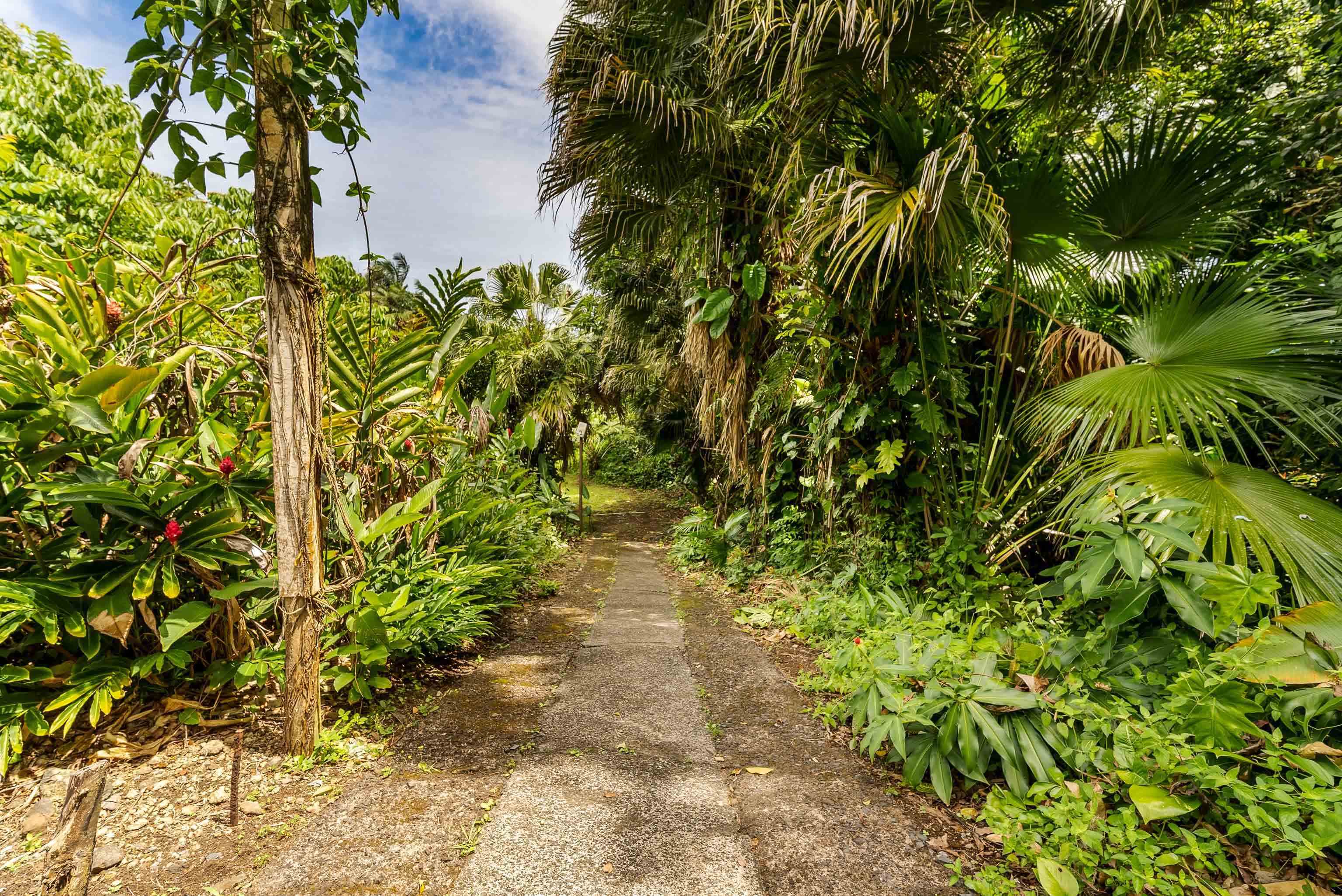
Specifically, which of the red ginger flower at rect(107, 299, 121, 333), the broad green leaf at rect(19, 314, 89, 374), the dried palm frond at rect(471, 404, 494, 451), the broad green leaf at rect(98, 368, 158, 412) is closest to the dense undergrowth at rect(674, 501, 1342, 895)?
the broad green leaf at rect(98, 368, 158, 412)

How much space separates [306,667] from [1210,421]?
11.1 feet

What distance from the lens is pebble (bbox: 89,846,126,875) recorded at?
1.42 meters

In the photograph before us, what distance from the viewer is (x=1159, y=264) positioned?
2795 millimetres

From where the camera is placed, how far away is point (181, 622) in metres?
1.88

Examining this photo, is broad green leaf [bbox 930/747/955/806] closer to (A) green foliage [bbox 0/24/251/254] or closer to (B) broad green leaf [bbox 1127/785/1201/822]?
(B) broad green leaf [bbox 1127/785/1201/822]

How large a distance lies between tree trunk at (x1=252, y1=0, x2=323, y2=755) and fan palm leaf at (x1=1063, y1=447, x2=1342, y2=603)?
281 cm

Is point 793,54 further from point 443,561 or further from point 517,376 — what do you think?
point 517,376

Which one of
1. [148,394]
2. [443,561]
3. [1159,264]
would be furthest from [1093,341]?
[148,394]

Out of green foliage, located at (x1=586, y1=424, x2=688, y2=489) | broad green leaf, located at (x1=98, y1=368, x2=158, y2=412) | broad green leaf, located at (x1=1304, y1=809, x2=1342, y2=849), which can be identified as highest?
broad green leaf, located at (x1=98, y1=368, x2=158, y2=412)

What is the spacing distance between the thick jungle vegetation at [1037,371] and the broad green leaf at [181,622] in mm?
2396

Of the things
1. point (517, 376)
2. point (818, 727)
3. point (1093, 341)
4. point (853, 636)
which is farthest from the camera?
point (517, 376)

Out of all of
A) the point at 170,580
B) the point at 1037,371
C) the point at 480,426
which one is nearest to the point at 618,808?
the point at 170,580

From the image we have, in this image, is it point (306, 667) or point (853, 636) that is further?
point (853, 636)

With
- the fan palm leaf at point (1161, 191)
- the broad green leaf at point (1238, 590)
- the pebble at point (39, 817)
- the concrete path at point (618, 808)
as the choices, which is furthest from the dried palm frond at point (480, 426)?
the fan palm leaf at point (1161, 191)
